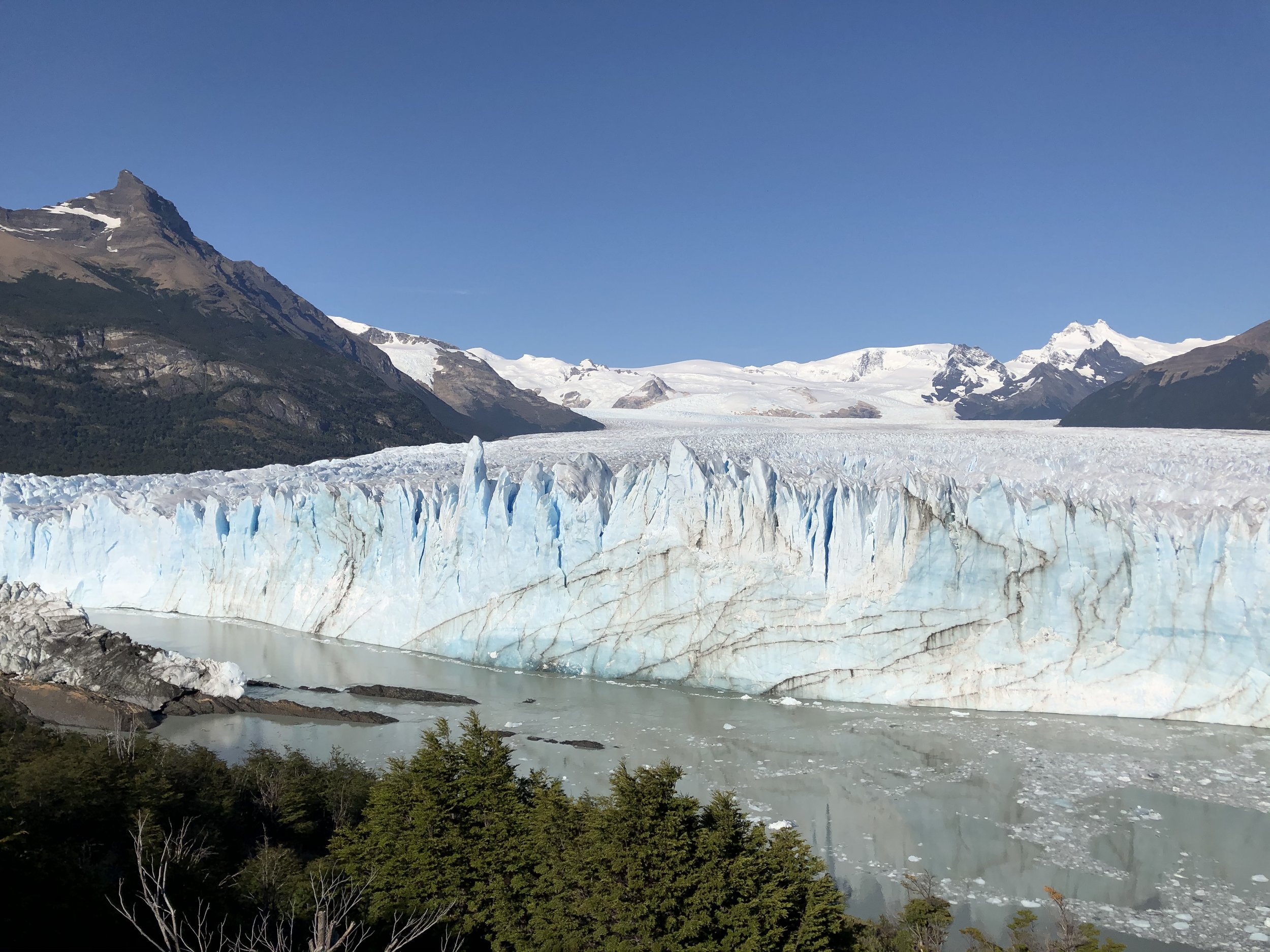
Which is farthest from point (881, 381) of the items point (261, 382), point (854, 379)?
point (261, 382)

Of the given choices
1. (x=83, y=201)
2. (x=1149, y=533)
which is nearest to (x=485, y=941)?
(x=1149, y=533)

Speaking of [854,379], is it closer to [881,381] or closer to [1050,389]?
[881,381]

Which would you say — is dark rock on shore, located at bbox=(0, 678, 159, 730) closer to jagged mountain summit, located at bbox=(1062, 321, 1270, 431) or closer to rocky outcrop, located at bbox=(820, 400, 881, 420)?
jagged mountain summit, located at bbox=(1062, 321, 1270, 431)

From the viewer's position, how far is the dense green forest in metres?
6.31

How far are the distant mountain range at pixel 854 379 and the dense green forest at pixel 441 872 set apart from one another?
204 ft

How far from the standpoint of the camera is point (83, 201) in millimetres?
77312

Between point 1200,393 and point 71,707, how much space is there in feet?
148

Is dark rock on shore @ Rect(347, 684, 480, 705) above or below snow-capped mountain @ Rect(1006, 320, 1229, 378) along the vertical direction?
below

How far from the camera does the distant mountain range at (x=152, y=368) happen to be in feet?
148

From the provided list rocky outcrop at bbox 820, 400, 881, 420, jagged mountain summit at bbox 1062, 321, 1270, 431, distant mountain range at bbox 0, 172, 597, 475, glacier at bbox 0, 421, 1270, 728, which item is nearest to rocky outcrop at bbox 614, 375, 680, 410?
distant mountain range at bbox 0, 172, 597, 475

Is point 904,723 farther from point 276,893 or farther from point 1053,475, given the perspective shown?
point 276,893

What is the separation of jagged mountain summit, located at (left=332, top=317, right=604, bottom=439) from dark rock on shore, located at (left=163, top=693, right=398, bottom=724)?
50.9 metres

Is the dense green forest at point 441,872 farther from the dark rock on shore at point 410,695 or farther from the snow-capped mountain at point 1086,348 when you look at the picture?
the snow-capped mountain at point 1086,348

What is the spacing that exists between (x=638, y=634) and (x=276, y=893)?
31.2 feet
